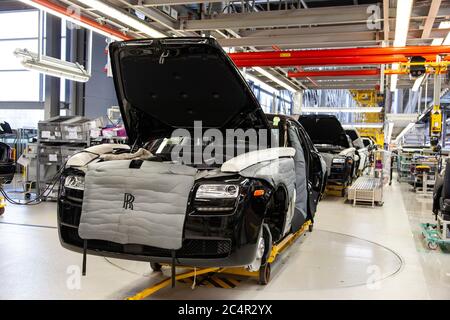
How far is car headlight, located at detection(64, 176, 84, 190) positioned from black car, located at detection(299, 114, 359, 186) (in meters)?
5.29

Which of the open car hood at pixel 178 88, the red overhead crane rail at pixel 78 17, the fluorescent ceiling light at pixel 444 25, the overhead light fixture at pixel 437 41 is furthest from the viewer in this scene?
the overhead light fixture at pixel 437 41

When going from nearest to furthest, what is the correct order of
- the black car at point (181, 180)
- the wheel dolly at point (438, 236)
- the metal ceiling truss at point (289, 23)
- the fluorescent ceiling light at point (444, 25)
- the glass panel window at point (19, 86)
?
the black car at point (181, 180), the wheel dolly at point (438, 236), the metal ceiling truss at point (289, 23), the fluorescent ceiling light at point (444, 25), the glass panel window at point (19, 86)

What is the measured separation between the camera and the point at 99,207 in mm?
2670

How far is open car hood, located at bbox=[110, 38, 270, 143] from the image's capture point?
293cm

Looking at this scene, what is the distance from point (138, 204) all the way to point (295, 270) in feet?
5.78

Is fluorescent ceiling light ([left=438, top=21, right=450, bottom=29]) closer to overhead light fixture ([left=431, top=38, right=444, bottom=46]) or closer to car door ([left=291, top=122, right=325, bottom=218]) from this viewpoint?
overhead light fixture ([left=431, top=38, right=444, bottom=46])

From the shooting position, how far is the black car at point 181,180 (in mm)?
2533

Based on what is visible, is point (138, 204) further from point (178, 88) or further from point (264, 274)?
point (264, 274)

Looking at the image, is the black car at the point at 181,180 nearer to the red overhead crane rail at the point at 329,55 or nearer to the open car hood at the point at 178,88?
the open car hood at the point at 178,88

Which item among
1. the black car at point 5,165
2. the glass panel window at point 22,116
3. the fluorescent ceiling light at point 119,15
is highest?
the fluorescent ceiling light at point 119,15

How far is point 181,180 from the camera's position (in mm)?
2586

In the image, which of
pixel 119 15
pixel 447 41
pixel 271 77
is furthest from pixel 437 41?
pixel 119 15

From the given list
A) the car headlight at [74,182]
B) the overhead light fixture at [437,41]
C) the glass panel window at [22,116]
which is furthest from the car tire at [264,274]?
the glass panel window at [22,116]

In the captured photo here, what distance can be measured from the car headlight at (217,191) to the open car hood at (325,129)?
5.98 m
